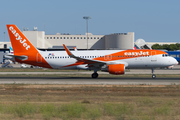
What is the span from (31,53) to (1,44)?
116387 millimetres

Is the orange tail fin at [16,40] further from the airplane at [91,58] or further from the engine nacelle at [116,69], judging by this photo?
the engine nacelle at [116,69]

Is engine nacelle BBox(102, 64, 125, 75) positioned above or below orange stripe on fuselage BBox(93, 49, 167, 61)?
below

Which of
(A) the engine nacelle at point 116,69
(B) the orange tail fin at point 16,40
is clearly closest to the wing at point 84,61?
(A) the engine nacelle at point 116,69

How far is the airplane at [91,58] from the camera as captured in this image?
34406 mm

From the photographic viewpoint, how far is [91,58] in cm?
3516

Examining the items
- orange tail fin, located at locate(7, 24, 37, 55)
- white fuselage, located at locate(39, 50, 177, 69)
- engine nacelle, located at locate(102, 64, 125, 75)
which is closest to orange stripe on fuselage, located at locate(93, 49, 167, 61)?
white fuselage, located at locate(39, 50, 177, 69)

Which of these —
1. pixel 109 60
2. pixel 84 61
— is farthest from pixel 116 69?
pixel 84 61

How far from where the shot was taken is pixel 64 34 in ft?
532

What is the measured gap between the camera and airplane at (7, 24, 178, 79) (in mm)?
34406

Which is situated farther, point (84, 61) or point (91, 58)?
point (91, 58)

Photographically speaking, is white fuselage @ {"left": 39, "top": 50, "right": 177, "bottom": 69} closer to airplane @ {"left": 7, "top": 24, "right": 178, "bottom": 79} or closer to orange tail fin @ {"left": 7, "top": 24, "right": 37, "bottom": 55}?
airplane @ {"left": 7, "top": 24, "right": 178, "bottom": 79}

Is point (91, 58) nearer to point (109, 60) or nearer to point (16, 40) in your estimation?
point (109, 60)

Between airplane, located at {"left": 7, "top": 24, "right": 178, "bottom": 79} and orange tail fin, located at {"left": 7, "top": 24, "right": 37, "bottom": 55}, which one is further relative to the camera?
orange tail fin, located at {"left": 7, "top": 24, "right": 37, "bottom": 55}

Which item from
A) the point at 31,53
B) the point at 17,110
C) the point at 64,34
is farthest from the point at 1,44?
the point at 17,110
